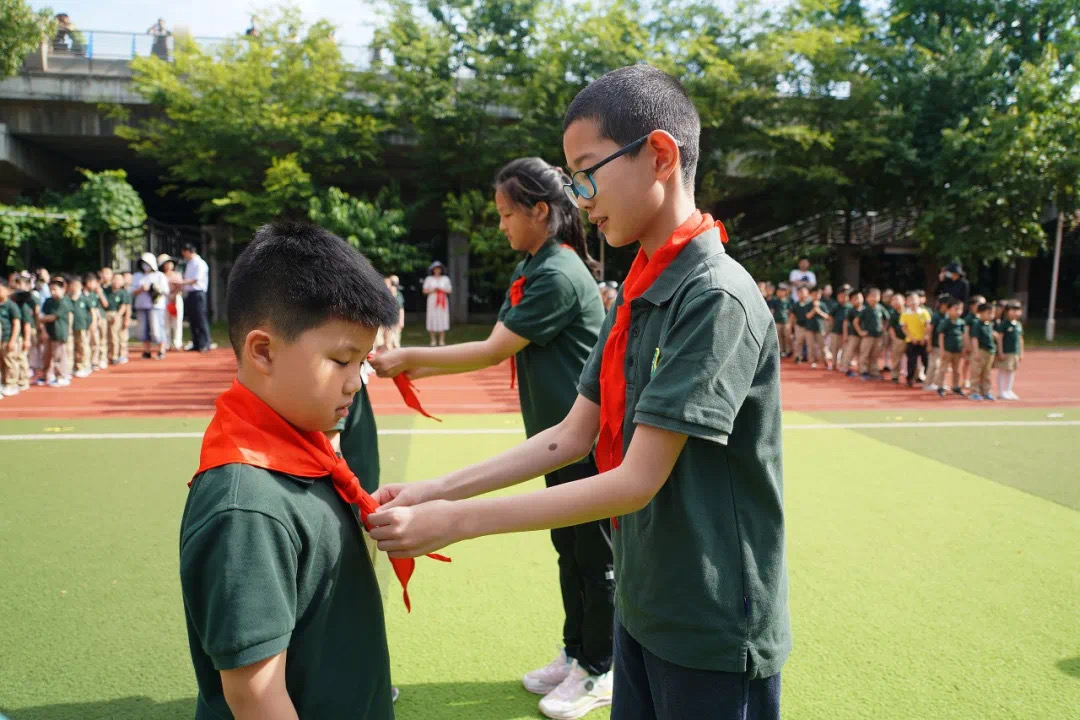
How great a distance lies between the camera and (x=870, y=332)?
13.0 metres

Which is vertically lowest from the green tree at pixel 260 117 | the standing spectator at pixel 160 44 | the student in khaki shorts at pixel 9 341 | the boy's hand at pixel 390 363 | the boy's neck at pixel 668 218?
the student in khaki shorts at pixel 9 341

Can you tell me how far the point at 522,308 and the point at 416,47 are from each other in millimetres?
17058

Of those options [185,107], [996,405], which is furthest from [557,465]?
[185,107]

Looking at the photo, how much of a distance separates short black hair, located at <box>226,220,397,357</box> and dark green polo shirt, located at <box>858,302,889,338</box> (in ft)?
41.4

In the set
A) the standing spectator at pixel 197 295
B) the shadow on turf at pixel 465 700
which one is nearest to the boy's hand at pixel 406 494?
the shadow on turf at pixel 465 700

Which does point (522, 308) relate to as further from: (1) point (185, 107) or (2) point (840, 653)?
(1) point (185, 107)

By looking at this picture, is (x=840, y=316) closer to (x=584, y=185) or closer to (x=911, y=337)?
(x=911, y=337)

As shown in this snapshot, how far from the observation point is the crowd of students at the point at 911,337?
10953mm

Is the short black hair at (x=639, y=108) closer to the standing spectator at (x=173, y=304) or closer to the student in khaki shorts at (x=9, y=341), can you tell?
the student in khaki shorts at (x=9, y=341)

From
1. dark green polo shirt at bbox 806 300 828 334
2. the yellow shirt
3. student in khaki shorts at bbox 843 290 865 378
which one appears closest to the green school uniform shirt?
the yellow shirt

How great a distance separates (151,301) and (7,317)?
434 cm

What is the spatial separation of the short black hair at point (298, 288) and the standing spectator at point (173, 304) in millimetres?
13707

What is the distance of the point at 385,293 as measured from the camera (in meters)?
1.58

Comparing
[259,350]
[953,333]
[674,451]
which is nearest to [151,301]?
[953,333]
